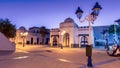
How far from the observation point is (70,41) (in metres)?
33.6

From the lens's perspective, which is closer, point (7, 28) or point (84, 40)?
point (7, 28)

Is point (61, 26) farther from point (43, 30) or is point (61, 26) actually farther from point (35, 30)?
point (35, 30)

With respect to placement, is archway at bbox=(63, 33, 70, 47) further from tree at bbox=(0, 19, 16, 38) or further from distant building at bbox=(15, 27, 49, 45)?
distant building at bbox=(15, 27, 49, 45)

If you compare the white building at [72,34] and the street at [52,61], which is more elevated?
the white building at [72,34]

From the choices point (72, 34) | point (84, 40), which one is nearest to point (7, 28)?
point (72, 34)

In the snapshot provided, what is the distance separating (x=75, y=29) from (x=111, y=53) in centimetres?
1795

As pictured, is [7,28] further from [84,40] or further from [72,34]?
[84,40]

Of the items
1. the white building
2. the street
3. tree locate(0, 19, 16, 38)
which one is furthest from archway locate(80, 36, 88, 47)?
the street

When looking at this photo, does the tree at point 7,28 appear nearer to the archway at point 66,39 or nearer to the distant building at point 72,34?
the distant building at point 72,34

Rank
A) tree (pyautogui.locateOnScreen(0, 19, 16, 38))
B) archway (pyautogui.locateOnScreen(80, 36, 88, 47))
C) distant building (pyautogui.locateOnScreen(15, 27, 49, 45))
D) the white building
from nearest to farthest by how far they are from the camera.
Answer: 1. tree (pyautogui.locateOnScreen(0, 19, 16, 38))
2. the white building
3. archway (pyautogui.locateOnScreen(80, 36, 88, 47))
4. distant building (pyautogui.locateOnScreen(15, 27, 49, 45))

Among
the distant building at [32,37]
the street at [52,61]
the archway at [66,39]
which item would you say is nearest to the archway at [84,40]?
the archway at [66,39]

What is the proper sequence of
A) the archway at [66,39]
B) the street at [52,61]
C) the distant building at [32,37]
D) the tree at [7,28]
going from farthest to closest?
1. the distant building at [32,37]
2. the archway at [66,39]
3. the tree at [7,28]
4. the street at [52,61]

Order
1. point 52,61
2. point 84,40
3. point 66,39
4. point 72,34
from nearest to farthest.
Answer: point 52,61 < point 72,34 < point 84,40 < point 66,39

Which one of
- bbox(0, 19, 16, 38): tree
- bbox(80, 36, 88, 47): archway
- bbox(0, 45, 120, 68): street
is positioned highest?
bbox(0, 19, 16, 38): tree
